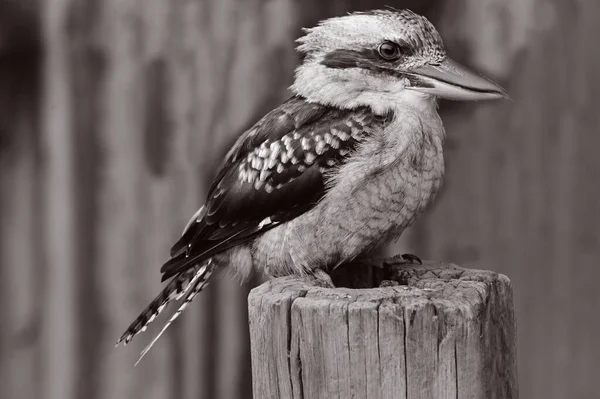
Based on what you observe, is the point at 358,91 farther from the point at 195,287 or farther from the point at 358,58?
the point at 195,287

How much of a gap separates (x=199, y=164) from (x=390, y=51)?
0.83 metres

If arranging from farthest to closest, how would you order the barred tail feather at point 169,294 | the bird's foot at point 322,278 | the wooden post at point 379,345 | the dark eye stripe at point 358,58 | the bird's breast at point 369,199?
the barred tail feather at point 169,294
the dark eye stripe at point 358,58
the bird's breast at point 369,199
the bird's foot at point 322,278
the wooden post at point 379,345

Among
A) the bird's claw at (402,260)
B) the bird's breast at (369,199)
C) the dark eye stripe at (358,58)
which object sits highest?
the dark eye stripe at (358,58)

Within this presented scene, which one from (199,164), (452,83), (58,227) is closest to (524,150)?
(452,83)

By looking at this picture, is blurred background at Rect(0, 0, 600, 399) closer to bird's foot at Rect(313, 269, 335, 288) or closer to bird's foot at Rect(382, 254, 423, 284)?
bird's foot at Rect(382, 254, 423, 284)

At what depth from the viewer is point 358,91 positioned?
10.5ft

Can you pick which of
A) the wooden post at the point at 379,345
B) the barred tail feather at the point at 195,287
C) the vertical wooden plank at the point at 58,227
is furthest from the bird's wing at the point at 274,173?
the wooden post at the point at 379,345

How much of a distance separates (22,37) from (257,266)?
1.16m

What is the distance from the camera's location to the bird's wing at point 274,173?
3.09 meters

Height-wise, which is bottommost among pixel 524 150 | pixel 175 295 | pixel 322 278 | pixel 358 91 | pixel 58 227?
pixel 175 295

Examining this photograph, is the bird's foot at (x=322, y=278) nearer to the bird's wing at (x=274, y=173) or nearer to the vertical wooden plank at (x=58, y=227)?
the bird's wing at (x=274, y=173)

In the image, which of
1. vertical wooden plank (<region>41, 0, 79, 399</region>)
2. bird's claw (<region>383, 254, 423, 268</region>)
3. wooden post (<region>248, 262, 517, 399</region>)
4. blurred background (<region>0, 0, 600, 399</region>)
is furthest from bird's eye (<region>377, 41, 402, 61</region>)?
vertical wooden plank (<region>41, 0, 79, 399</region>)

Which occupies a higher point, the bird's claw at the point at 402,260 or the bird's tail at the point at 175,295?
the bird's claw at the point at 402,260

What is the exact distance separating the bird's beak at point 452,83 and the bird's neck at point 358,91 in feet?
0.15
